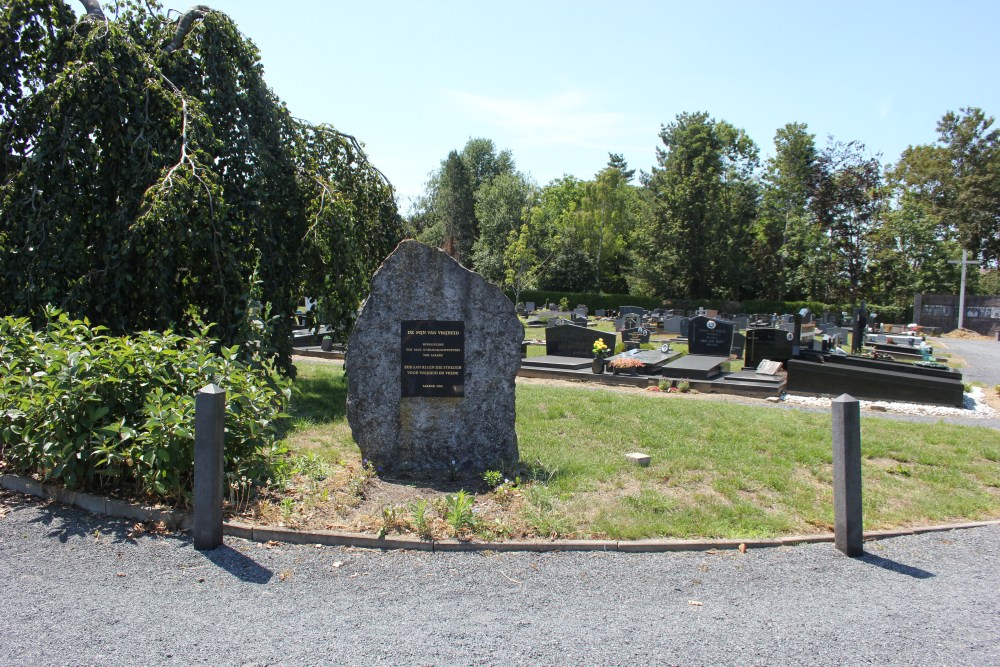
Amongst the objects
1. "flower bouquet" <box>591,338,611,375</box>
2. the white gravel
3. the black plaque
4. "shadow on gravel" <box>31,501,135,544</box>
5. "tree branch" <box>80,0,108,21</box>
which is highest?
"tree branch" <box>80,0,108,21</box>

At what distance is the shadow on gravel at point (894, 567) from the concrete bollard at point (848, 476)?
64 millimetres

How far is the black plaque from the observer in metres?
5.56

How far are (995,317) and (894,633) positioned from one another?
122 ft

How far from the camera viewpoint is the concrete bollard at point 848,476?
408 cm

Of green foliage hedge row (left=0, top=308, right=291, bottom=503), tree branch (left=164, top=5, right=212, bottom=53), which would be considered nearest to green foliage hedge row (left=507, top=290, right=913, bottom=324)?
tree branch (left=164, top=5, right=212, bottom=53)

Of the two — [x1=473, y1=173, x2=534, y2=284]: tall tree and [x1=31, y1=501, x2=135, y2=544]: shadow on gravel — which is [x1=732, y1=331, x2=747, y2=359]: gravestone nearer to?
[x1=31, y1=501, x2=135, y2=544]: shadow on gravel

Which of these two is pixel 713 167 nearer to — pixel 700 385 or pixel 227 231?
pixel 700 385

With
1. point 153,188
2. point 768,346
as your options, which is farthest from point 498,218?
point 153,188

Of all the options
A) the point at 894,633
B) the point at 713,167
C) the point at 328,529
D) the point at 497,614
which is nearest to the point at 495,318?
the point at 328,529

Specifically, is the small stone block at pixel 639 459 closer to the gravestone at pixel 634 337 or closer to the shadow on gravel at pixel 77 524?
the shadow on gravel at pixel 77 524

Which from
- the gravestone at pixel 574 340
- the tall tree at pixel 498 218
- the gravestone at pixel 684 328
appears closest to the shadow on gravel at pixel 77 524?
the gravestone at pixel 574 340

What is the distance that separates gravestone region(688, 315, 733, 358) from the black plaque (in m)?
10.5

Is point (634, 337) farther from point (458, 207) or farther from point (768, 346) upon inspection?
point (458, 207)

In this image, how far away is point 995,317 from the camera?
33.0 metres
